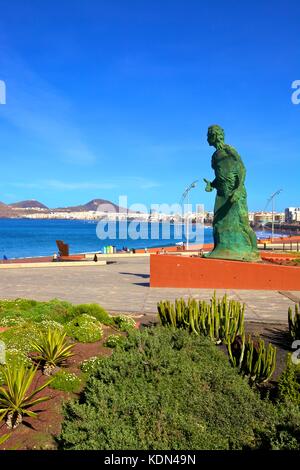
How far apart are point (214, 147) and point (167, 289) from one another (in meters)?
7.31

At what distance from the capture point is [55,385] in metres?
6.86

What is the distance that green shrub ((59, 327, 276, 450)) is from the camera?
4.70 metres

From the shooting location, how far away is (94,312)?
1122 centimetres

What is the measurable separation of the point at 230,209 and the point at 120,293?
6491 millimetres

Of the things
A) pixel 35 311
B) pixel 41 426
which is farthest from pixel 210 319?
pixel 35 311

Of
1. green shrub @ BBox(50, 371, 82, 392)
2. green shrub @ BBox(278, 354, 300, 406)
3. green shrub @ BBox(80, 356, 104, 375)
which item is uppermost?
green shrub @ BBox(278, 354, 300, 406)

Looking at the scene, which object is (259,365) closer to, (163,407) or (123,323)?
(163,407)

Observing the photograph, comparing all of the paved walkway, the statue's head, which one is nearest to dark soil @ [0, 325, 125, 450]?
the paved walkway

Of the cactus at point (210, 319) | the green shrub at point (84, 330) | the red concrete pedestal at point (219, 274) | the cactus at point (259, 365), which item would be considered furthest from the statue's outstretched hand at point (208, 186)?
the cactus at point (259, 365)

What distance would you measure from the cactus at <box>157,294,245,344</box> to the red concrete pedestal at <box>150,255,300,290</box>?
816cm

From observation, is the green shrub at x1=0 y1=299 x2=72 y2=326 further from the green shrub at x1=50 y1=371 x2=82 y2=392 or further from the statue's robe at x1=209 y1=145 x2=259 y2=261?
the statue's robe at x1=209 y1=145 x2=259 y2=261

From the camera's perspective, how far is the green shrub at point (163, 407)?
4.70 meters
